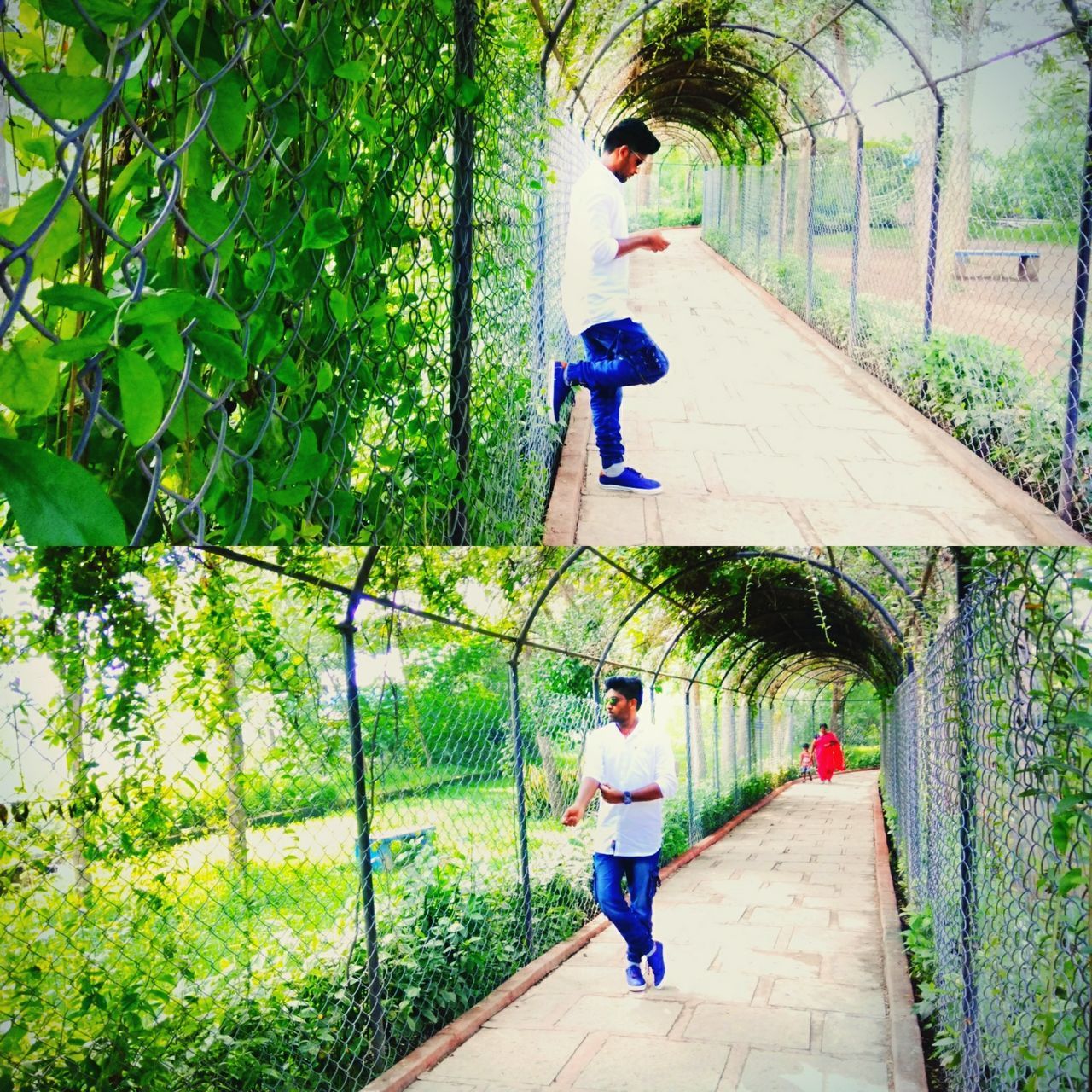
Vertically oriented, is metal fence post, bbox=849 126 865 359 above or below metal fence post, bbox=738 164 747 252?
below

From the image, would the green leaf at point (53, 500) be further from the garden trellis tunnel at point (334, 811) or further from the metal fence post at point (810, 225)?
the metal fence post at point (810, 225)

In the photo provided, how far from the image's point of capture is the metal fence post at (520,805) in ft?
16.7

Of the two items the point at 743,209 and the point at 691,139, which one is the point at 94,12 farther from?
the point at 691,139

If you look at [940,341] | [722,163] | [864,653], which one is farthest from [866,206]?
[722,163]

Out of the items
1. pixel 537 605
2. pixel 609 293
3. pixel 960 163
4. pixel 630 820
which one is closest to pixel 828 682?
pixel 960 163

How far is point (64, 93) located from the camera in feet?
2.94

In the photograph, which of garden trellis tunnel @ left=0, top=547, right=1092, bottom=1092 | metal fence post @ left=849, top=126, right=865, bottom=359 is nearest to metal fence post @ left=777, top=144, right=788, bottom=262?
metal fence post @ left=849, top=126, right=865, bottom=359

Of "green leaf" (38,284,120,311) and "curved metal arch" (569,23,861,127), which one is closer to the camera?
"green leaf" (38,284,120,311)

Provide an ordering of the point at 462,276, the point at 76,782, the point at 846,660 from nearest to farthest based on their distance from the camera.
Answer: the point at 76,782, the point at 462,276, the point at 846,660

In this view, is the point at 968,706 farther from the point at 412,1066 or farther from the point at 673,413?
the point at 673,413

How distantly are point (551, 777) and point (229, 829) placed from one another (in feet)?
17.0

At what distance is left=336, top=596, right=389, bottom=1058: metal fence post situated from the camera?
3312mm

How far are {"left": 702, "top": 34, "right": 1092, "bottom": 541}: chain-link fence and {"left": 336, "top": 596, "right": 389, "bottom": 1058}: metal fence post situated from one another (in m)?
3.41

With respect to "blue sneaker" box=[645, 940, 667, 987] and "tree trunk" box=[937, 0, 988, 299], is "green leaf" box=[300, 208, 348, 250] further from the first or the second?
"tree trunk" box=[937, 0, 988, 299]
